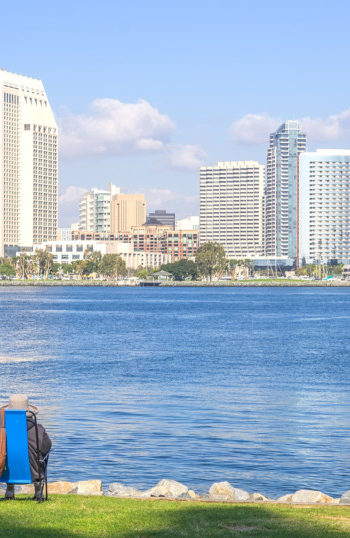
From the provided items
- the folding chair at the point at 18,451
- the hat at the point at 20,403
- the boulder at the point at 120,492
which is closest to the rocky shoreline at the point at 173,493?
the boulder at the point at 120,492

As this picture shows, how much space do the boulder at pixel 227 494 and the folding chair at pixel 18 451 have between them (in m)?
5.08

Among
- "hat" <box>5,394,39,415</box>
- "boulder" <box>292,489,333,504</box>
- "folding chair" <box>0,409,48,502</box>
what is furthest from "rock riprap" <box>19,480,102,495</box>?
"hat" <box>5,394,39,415</box>

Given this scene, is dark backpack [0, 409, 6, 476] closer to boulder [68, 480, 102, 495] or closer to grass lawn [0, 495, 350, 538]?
grass lawn [0, 495, 350, 538]

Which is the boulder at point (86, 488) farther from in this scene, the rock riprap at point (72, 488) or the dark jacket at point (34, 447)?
the dark jacket at point (34, 447)

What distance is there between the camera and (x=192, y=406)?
43.8 m

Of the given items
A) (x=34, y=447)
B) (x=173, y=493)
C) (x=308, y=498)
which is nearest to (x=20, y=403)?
(x=34, y=447)

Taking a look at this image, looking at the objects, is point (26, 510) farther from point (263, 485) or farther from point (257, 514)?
point (263, 485)

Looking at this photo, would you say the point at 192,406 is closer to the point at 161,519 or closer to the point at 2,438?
the point at 161,519

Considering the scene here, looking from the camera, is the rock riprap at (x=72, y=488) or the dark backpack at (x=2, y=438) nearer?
the dark backpack at (x=2, y=438)

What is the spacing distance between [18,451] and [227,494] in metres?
6.46

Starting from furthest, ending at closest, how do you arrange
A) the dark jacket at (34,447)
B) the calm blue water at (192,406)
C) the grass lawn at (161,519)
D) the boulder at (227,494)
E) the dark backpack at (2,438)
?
the calm blue water at (192,406) → the boulder at (227,494) → the dark jacket at (34,447) → the dark backpack at (2,438) → the grass lawn at (161,519)

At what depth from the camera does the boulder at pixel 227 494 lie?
828 inches

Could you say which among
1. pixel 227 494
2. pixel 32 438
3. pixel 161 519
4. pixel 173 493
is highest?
pixel 32 438

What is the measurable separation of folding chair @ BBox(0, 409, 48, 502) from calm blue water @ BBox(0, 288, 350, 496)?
9.65 m
